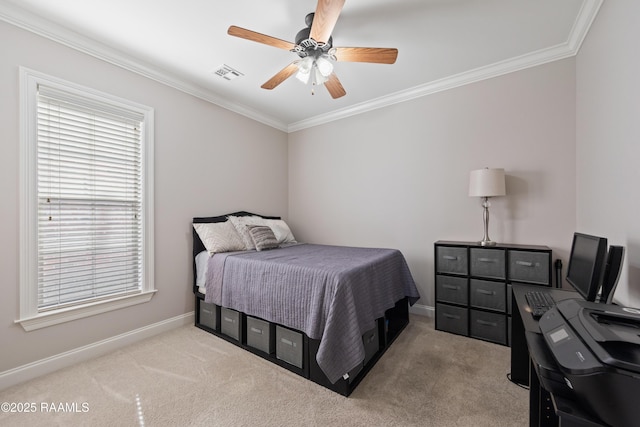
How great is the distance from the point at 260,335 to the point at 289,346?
13.3 inches

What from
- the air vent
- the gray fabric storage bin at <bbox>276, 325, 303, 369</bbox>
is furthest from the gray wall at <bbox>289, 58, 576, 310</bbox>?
the gray fabric storage bin at <bbox>276, 325, 303, 369</bbox>

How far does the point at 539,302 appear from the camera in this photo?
144 cm

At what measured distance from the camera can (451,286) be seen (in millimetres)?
2641

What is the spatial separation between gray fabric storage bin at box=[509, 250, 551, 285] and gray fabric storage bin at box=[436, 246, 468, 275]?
1.22 ft

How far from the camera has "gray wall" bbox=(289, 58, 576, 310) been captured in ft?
8.03

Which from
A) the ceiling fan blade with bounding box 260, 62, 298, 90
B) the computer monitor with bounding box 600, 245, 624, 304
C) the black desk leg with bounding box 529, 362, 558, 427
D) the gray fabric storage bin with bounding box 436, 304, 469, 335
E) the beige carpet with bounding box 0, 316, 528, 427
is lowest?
the beige carpet with bounding box 0, 316, 528, 427

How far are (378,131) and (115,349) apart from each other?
3580 millimetres

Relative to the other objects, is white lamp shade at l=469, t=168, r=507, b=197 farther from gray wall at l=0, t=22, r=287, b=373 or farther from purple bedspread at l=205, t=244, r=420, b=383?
gray wall at l=0, t=22, r=287, b=373

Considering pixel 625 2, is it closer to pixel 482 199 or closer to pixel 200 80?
pixel 482 199

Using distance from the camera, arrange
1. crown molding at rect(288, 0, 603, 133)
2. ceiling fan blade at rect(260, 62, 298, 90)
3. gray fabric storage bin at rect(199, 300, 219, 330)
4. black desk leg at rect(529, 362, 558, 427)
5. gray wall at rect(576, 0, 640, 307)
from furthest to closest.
Answer: gray fabric storage bin at rect(199, 300, 219, 330) → ceiling fan blade at rect(260, 62, 298, 90) → crown molding at rect(288, 0, 603, 133) → gray wall at rect(576, 0, 640, 307) → black desk leg at rect(529, 362, 558, 427)

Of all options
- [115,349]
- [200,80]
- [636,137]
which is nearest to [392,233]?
[636,137]

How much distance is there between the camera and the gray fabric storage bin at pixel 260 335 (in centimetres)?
220

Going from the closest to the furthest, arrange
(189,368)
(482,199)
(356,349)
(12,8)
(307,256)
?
(356,349)
(12,8)
(189,368)
(307,256)
(482,199)

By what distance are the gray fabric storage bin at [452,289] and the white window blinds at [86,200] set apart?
297cm
